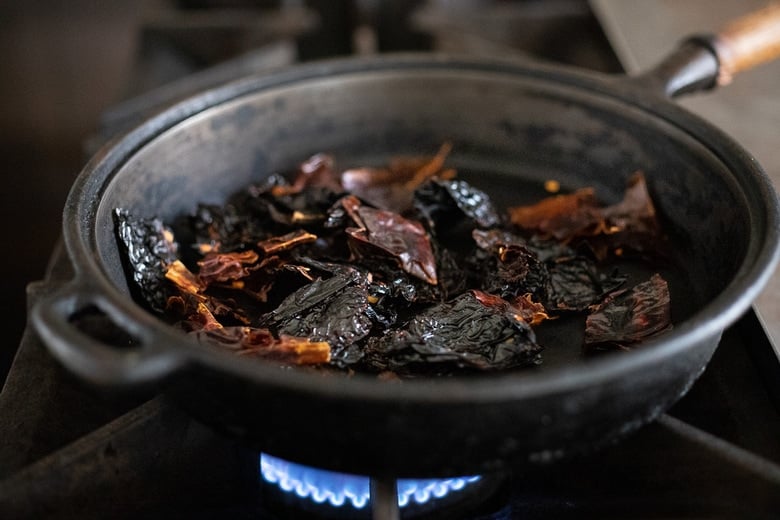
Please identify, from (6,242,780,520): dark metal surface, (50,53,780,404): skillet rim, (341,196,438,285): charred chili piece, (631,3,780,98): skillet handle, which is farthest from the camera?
(631,3,780,98): skillet handle

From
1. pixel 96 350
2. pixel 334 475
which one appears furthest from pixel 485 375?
pixel 96 350

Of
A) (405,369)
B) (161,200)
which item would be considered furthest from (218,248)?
(405,369)

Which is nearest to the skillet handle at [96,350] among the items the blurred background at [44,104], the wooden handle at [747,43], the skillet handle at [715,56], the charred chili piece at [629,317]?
the charred chili piece at [629,317]

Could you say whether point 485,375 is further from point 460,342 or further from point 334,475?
point 334,475

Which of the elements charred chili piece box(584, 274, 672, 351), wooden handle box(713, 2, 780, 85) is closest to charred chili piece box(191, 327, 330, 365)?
charred chili piece box(584, 274, 672, 351)

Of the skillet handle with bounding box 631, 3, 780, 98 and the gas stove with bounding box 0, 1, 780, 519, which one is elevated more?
the skillet handle with bounding box 631, 3, 780, 98

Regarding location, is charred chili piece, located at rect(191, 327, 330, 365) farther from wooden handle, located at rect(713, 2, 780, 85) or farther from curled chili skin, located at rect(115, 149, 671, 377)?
wooden handle, located at rect(713, 2, 780, 85)
